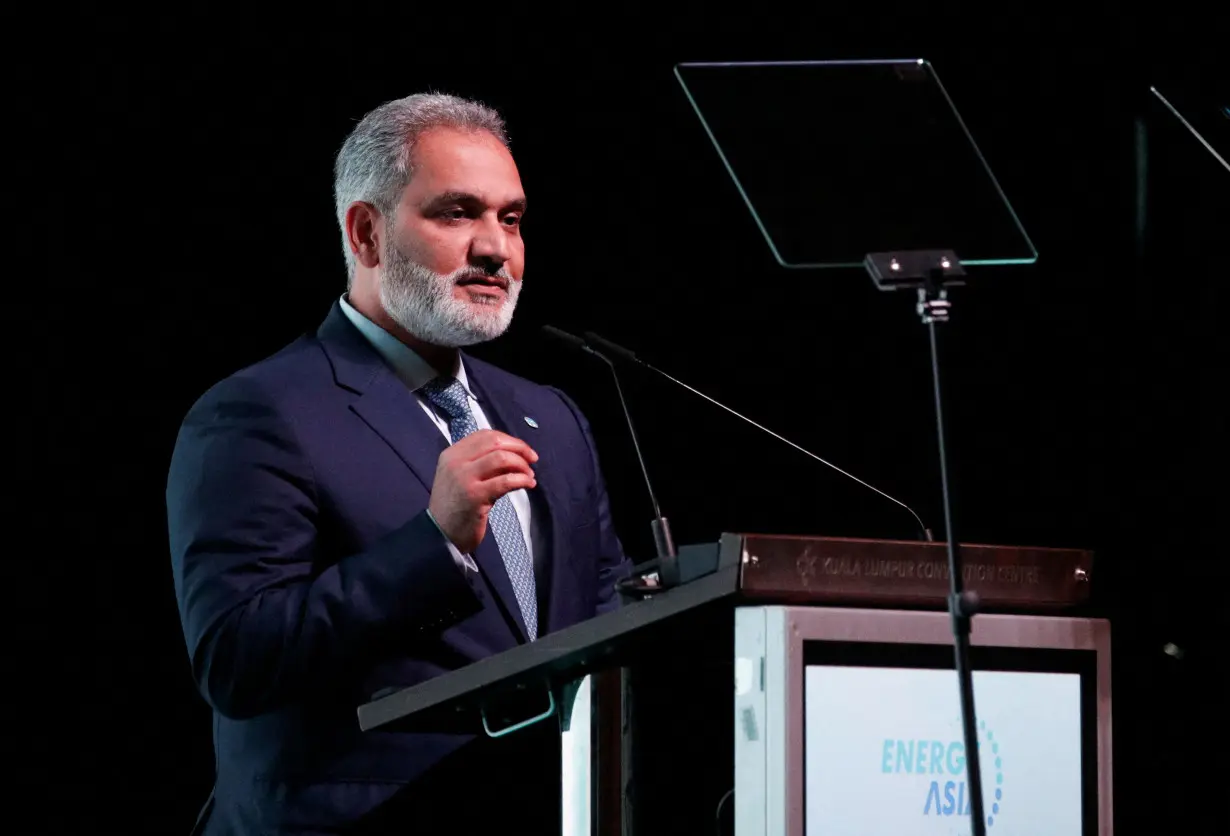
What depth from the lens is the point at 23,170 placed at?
10.3 feet

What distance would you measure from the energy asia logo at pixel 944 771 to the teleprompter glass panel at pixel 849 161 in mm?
553

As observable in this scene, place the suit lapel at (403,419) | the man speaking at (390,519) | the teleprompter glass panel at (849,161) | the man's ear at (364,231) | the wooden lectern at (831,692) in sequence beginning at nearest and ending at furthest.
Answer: the wooden lectern at (831,692) < the teleprompter glass panel at (849,161) < the man speaking at (390,519) < the suit lapel at (403,419) < the man's ear at (364,231)

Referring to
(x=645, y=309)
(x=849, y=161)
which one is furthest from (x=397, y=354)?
(x=645, y=309)

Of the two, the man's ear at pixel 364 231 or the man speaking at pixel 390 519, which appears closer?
the man speaking at pixel 390 519

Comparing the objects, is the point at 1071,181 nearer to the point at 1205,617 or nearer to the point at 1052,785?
the point at 1205,617

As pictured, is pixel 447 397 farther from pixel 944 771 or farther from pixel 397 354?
pixel 944 771

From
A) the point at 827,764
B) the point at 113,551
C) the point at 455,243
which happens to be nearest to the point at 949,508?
the point at 827,764

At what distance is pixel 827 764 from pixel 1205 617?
161 centimetres

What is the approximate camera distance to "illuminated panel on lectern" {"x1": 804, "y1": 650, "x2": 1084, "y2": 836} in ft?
5.27

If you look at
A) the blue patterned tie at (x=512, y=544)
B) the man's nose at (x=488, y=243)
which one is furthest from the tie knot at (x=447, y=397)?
the man's nose at (x=488, y=243)

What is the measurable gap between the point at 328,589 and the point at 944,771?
0.79 metres

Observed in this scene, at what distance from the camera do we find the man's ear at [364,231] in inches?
98.6

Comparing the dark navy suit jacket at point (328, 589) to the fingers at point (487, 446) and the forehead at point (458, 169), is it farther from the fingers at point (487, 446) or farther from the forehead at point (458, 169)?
the forehead at point (458, 169)

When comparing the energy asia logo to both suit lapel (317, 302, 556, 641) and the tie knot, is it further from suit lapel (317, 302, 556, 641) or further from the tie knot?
the tie knot
